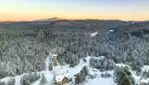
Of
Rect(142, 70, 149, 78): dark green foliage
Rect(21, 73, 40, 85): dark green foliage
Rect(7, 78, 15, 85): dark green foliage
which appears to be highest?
Rect(142, 70, 149, 78): dark green foliage

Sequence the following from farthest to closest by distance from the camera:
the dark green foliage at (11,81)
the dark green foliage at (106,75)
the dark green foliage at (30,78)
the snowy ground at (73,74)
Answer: the dark green foliage at (11,81), the dark green foliage at (30,78), the dark green foliage at (106,75), the snowy ground at (73,74)

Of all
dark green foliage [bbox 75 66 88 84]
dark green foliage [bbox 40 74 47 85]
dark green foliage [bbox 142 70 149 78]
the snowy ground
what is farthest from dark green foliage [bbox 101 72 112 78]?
dark green foliage [bbox 40 74 47 85]

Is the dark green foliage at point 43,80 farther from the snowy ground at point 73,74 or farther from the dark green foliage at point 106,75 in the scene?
the dark green foliage at point 106,75

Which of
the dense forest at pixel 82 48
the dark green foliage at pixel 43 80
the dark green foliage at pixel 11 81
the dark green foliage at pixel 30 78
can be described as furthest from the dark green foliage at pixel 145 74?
the dark green foliage at pixel 11 81

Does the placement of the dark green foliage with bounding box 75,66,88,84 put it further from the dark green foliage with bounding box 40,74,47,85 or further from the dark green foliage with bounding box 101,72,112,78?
the dark green foliage with bounding box 40,74,47,85

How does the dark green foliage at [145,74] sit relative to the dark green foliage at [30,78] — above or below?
above

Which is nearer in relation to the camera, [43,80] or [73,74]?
[43,80]

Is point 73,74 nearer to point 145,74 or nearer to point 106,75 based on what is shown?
point 106,75

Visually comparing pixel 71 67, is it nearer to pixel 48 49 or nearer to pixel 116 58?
pixel 116 58

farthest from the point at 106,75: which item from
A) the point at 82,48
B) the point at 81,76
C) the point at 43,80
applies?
the point at 82,48

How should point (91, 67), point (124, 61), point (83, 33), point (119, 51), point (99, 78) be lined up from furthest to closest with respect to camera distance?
point (83, 33) < point (119, 51) < point (124, 61) < point (91, 67) < point (99, 78)

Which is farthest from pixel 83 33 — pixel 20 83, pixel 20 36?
pixel 20 83
